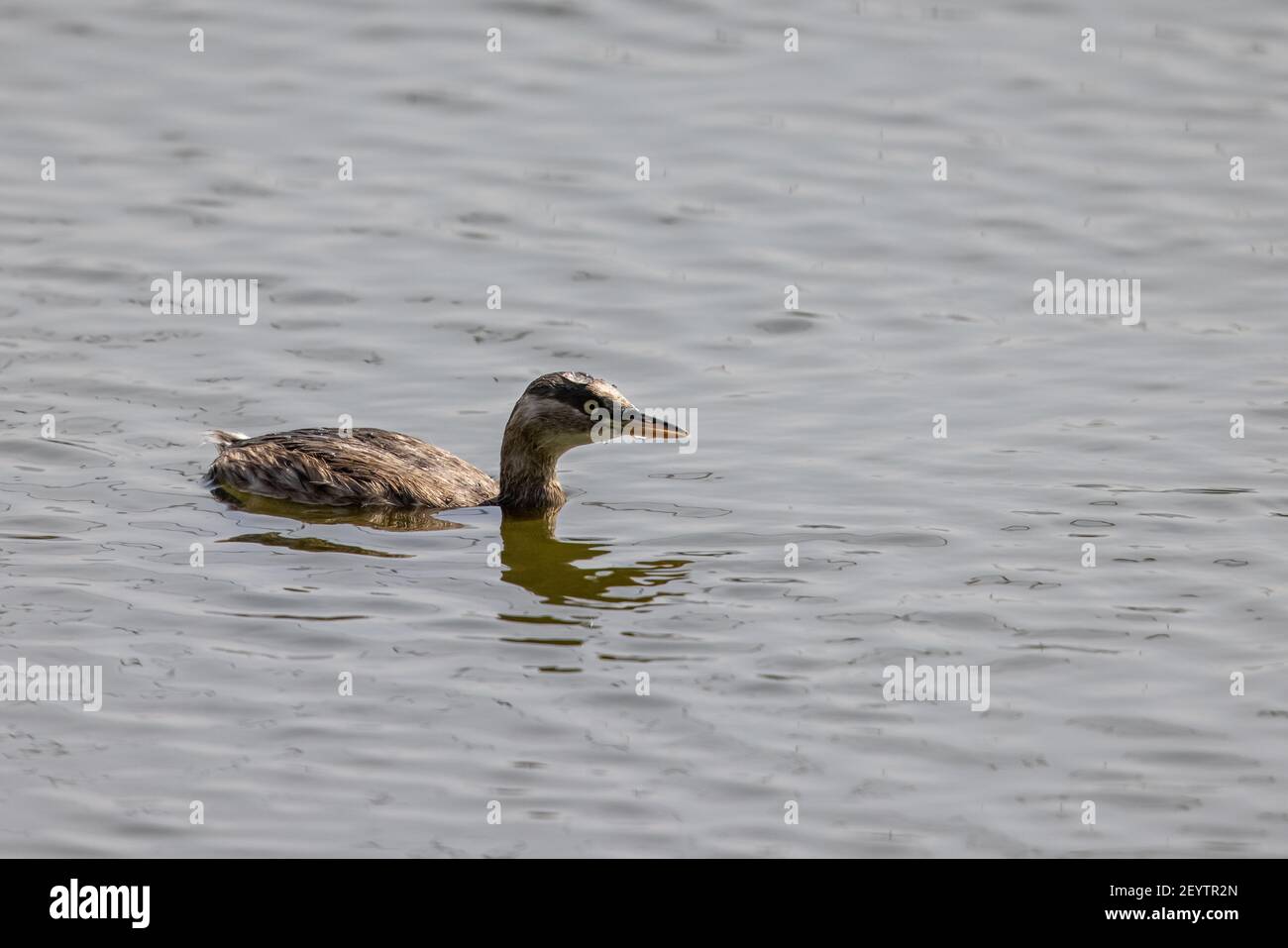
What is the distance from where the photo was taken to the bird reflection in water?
11586 mm

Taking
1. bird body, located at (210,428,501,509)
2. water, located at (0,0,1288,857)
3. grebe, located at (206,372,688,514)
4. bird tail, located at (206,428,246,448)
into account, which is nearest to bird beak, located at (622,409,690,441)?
grebe, located at (206,372,688,514)

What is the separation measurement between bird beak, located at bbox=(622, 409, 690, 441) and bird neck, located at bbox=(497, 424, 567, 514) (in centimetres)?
52

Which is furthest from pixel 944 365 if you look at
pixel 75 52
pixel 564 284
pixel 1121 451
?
pixel 75 52

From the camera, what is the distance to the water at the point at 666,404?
9289 millimetres

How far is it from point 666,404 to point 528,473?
167 centimetres

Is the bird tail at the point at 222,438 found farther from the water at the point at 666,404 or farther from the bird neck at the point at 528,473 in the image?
the bird neck at the point at 528,473

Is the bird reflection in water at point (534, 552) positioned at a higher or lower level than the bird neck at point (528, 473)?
Result: lower

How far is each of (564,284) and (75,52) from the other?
7141 mm

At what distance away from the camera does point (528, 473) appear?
13094 millimetres

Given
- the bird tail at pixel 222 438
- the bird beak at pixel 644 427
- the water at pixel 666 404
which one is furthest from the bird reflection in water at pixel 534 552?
the bird beak at pixel 644 427

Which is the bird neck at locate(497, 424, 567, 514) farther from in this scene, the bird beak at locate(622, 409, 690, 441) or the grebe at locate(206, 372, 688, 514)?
the bird beak at locate(622, 409, 690, 441)

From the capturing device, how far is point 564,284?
53.4 ft

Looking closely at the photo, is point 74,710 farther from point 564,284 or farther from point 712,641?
point 564,284

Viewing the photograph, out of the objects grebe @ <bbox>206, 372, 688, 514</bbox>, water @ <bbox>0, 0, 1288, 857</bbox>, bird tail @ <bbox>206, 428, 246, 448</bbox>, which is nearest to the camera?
water @ <bbox>0, 0, 1288, 857</bbox>
